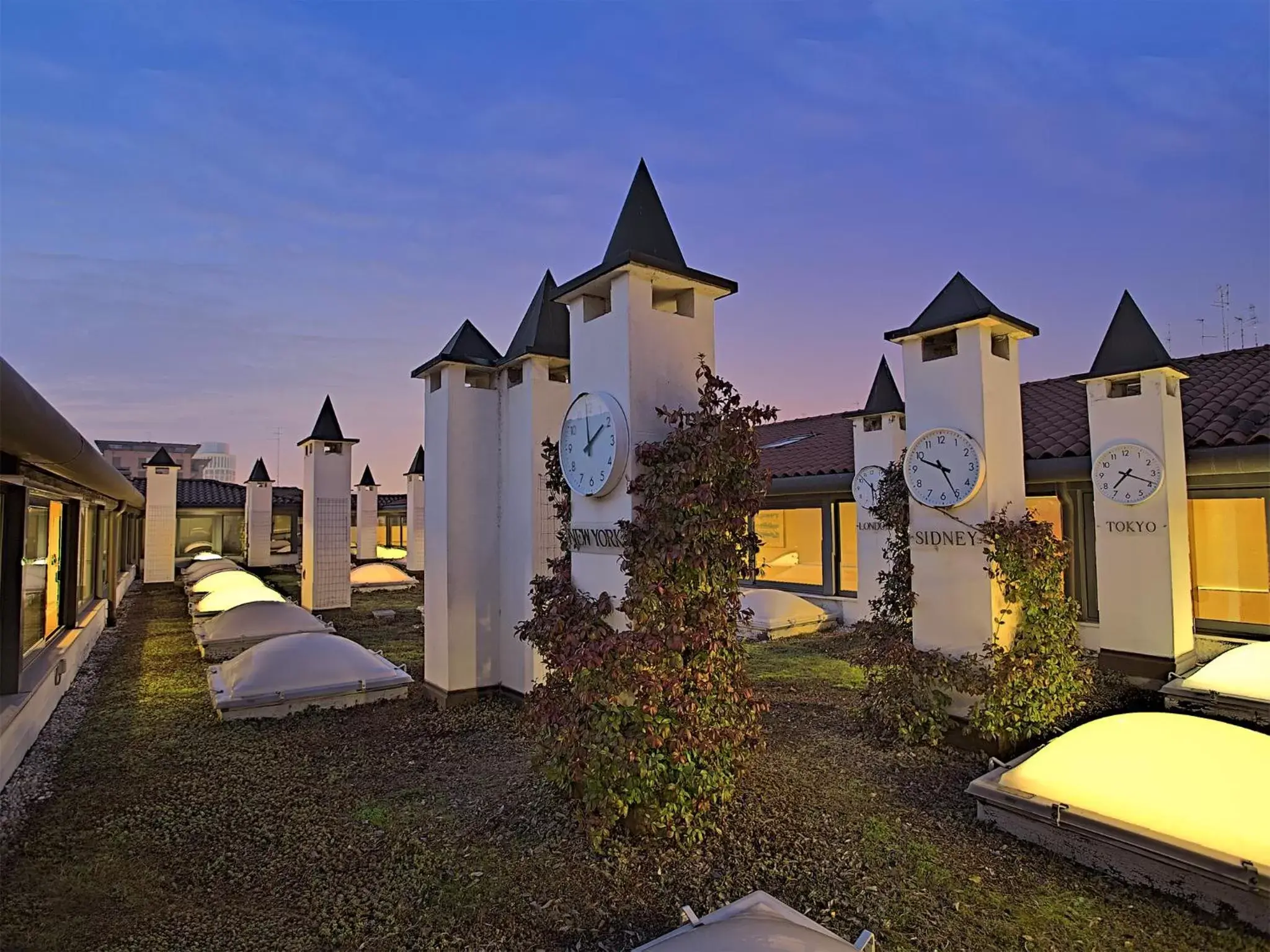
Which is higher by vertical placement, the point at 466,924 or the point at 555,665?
the point at 555,665

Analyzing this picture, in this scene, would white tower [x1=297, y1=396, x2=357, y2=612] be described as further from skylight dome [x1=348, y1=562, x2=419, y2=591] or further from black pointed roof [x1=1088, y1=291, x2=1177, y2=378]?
black pointed roof [x1=1088, y1=291, x2=1177, y2=378]

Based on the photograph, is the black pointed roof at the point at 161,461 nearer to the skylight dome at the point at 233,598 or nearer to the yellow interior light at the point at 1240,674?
the skylight dome at the point at 233,598

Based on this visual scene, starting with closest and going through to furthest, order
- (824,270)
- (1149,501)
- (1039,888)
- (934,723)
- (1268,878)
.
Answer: (1268,878), (1039,888), (934,723), (1149,501), (824,270)

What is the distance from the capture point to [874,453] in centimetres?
1038

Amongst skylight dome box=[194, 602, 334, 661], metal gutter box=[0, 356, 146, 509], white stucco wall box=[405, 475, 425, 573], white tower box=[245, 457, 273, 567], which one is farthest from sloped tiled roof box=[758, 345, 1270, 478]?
white tower box=[245, 457, 273, 567]

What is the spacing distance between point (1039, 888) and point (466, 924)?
108 inches

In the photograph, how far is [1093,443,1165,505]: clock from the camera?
263 inches

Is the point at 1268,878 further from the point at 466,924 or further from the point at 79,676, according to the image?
the point at 79,676

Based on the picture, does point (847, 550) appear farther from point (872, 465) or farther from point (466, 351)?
point (466, 351)

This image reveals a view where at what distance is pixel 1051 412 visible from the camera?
9.94 m

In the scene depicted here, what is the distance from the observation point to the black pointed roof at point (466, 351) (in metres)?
6.58


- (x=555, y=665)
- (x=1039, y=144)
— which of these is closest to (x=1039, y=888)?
(x=555, y=665)

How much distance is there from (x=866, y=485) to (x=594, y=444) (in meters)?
7.72

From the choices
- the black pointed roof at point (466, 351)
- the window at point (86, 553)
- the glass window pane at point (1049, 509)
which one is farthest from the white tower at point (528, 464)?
the glass window pane at point (1049, 509)
